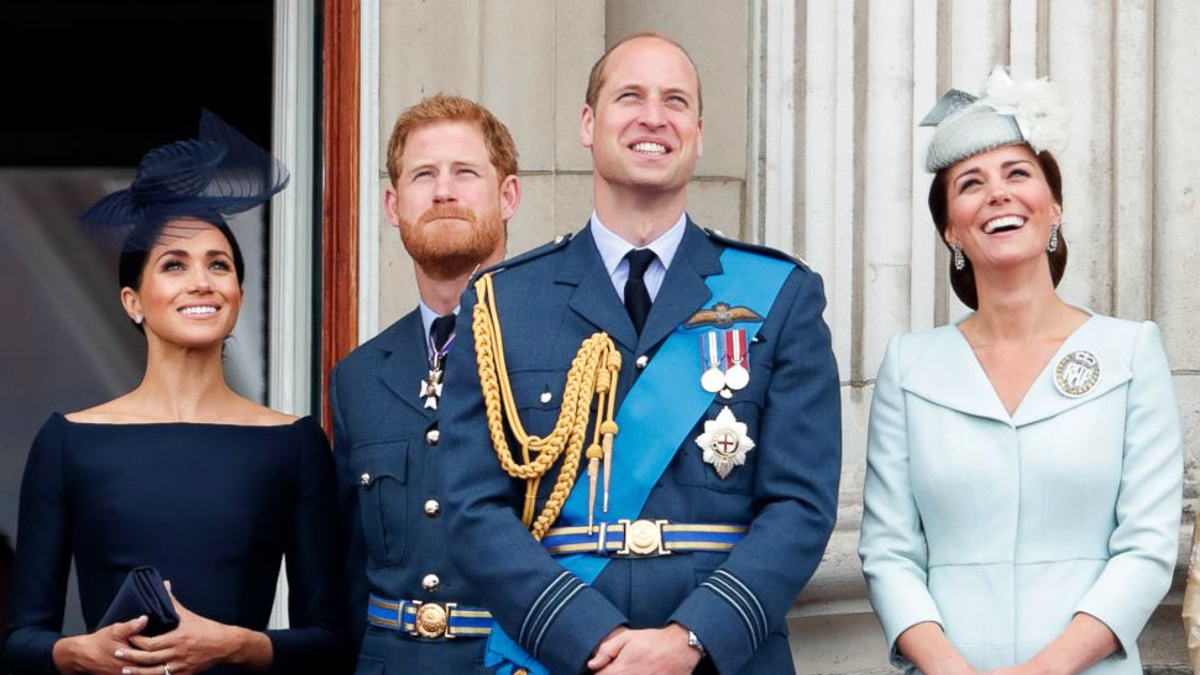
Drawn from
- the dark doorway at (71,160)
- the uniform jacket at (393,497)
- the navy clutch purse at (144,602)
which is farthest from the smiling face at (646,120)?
the dark doorway at (71,160)

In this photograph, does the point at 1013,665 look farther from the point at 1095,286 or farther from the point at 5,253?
the point at 5,253

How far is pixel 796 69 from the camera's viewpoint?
5.53 meters

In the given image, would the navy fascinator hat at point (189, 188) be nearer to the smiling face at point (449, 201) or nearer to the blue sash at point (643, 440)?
the smiling face at point (449, 201)

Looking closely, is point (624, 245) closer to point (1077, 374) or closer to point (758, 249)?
point (758, 249)

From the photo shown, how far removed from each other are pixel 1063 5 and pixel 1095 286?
613 mm

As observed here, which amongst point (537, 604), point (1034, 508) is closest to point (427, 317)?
point (537, 604)

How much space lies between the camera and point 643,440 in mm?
4008

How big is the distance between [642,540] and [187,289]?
113 cm

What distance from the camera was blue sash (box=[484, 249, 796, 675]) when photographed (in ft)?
13.1

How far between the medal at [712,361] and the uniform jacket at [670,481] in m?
0.02

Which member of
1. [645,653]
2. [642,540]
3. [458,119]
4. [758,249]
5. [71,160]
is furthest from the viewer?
[71,160]

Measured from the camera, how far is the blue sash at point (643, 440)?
3984mm

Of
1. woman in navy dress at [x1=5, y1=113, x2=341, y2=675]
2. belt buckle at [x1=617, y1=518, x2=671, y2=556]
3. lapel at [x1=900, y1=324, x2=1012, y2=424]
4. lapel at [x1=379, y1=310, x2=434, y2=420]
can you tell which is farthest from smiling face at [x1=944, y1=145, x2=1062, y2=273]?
woman in navy dress at [x1=5, y1=113, x2=341, y2=675]

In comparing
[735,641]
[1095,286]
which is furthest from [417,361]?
[1095,286]
